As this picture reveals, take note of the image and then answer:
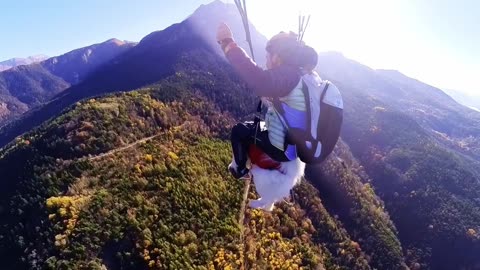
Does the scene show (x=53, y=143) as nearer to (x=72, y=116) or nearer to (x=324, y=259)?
(x=72, y=116)

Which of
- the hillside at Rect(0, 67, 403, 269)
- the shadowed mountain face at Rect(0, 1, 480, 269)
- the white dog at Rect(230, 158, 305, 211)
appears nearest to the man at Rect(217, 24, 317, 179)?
the white dog at Rect(230, 158, 305, 211)

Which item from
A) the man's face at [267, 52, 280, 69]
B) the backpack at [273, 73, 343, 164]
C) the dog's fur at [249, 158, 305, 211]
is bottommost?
the dog's fur at [249, 158, 305, 211]

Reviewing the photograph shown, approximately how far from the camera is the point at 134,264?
153 ft

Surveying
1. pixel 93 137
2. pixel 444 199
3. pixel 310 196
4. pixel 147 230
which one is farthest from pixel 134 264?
pixel 444 199

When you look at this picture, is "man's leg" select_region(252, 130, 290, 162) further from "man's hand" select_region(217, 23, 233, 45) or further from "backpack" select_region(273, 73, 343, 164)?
"man's hand" select_region(217, 23, 233, 45)

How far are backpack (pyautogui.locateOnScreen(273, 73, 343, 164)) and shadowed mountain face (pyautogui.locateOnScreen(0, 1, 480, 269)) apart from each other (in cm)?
4258

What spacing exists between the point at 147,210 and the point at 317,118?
50524 millimetres

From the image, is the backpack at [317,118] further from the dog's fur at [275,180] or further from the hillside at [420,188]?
the hillside at [420,188]

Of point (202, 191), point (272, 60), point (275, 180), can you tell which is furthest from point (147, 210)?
point (272, 60)

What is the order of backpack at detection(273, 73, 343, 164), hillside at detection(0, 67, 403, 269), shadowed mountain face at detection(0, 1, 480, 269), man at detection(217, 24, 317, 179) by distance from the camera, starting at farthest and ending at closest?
shadowed mountain face at detection(0, 1, 480, 269), hillside at detection(0, 67, 403, 269), backpack at detection(273, 73, 343, 164), man at detection(217, 24, 317, 179)

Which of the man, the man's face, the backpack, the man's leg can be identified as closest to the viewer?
the man

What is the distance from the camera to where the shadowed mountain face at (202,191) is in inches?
2004

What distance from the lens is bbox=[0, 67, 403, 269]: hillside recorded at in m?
48.6

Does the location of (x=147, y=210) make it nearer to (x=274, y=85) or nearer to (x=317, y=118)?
(x=317, y=118)
